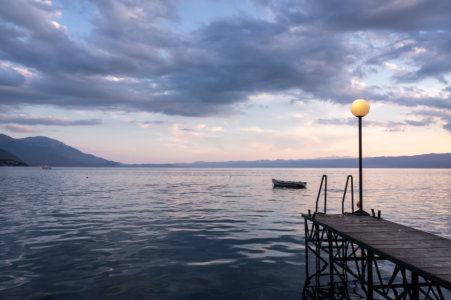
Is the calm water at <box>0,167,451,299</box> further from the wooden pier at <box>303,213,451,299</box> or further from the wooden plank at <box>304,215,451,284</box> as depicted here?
the wooden plank at <box>304,215,451,284</box>

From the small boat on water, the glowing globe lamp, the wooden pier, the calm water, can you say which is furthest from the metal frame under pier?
the small boat on water

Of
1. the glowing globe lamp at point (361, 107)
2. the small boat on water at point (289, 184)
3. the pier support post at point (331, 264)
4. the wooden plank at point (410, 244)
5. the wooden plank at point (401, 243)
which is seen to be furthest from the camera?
the small boat on water at point (289, 184)

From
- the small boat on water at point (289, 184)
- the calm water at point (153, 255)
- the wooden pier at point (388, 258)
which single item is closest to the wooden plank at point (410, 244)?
the wooden pier at point (388, 258)

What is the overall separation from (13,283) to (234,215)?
16413 mm

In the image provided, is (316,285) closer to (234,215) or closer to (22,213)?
(234,215)

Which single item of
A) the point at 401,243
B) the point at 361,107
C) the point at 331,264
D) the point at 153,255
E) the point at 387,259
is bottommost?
the point at 153,255

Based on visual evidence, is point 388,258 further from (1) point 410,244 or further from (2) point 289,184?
(2) point 289,184

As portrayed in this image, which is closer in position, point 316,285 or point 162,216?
point 316,285

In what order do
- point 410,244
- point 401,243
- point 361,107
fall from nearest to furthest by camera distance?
1. point 410,244
2. point 401,243
3. point 361,107

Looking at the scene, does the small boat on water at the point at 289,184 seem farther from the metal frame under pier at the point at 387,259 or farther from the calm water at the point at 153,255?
the metal frame under pier at the point at 387,259

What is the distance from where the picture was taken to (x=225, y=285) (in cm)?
953

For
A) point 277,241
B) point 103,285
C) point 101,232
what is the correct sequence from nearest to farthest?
point 103,285
point 277,241
point 101,232

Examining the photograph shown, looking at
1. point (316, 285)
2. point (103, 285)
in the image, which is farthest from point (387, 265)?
point (103, 285)

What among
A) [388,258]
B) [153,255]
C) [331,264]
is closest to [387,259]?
[388,258]
